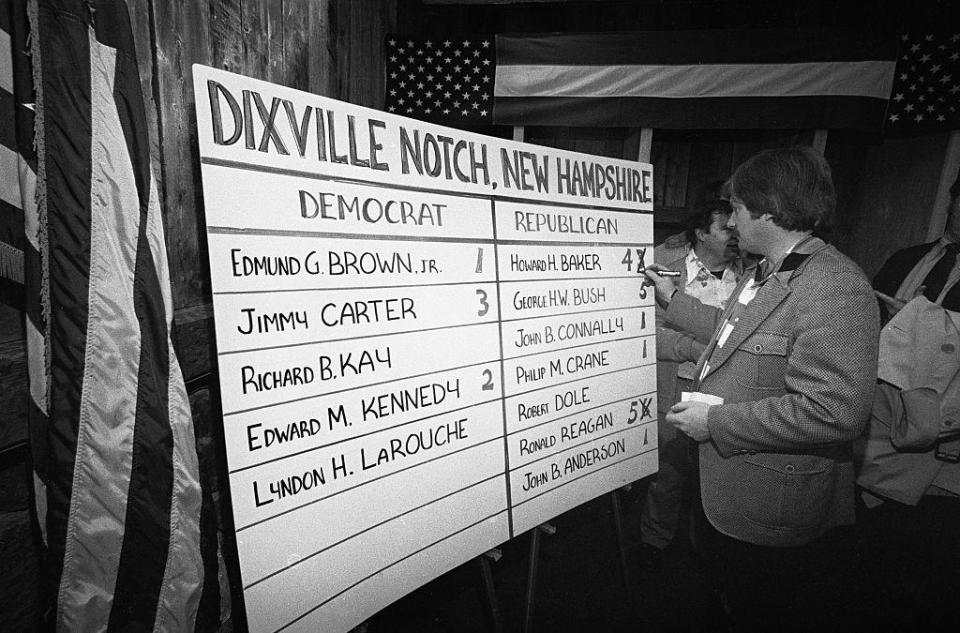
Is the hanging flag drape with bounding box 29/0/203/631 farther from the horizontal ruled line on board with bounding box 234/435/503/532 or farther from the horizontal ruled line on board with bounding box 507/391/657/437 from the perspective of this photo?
the horizontal ruled line on board with bounding box 507/391/657/437

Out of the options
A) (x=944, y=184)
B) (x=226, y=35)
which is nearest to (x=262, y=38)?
(x=226, y=35)

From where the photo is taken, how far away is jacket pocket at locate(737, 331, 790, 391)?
1.59m

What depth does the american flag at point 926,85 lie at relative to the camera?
3186mm

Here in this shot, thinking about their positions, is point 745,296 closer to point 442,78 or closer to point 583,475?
point 583,475

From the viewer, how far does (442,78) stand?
3.63 m

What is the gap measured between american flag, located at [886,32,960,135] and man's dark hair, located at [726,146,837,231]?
8.60 feet

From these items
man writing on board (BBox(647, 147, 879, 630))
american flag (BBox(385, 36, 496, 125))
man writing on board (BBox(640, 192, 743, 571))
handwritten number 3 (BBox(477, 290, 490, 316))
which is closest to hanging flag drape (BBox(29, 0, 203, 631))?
handwritten number 3 (BBox(477, 290, 490, 316))

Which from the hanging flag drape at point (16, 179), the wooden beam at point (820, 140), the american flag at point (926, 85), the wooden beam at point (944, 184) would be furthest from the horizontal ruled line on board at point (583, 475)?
the american flag at point (926, 85)

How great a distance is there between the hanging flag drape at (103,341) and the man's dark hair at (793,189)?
1899 millimetres

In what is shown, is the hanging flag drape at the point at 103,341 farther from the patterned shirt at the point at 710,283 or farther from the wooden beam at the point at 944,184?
the wooden beam at the point at 944,184

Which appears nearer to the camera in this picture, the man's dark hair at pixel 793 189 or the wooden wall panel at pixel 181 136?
the wooden wall panel at pixel 181 136

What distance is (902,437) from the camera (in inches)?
81.5

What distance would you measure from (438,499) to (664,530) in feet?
6.23

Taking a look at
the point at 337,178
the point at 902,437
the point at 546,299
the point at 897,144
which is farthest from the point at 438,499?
the point at 897,144
